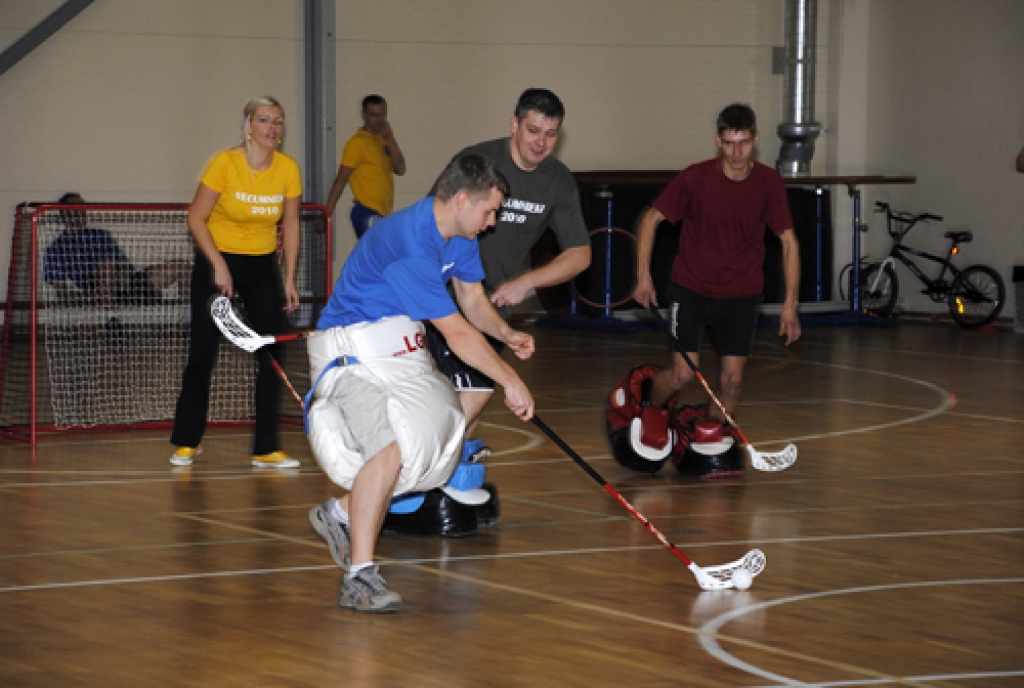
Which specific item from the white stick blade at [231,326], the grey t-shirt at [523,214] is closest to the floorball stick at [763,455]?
the grey t-shirt at [523,214]

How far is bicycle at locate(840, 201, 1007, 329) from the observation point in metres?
15.8

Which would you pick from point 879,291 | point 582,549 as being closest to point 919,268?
point 879,291

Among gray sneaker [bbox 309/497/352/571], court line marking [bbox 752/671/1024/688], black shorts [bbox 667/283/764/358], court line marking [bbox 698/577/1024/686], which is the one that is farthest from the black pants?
court line marking [bbox 752/671/1024/688]

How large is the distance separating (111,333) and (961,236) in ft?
30.4

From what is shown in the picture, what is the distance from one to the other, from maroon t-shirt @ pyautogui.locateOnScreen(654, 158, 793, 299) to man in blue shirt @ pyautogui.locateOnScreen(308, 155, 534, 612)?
108 inches

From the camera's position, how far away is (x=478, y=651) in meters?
4.43

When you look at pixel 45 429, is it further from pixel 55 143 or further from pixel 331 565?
pixel 55 143

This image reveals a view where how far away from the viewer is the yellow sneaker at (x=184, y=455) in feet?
25.1

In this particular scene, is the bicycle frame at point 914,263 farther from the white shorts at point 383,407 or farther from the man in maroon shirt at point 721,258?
the white shorts at point 383,407

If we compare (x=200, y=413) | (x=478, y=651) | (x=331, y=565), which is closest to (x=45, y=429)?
(x=200, y=413)

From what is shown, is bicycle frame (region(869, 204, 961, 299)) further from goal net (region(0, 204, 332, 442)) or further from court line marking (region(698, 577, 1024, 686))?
court line marking (region(698, 577, 1024, 686))

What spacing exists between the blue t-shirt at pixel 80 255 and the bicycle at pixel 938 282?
8.53 metres

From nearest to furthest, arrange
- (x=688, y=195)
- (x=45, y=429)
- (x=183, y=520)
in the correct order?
(x=183, y=520) < (x=688, y=195) < (x=45, y=429)

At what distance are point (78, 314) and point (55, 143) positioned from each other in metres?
4.74
